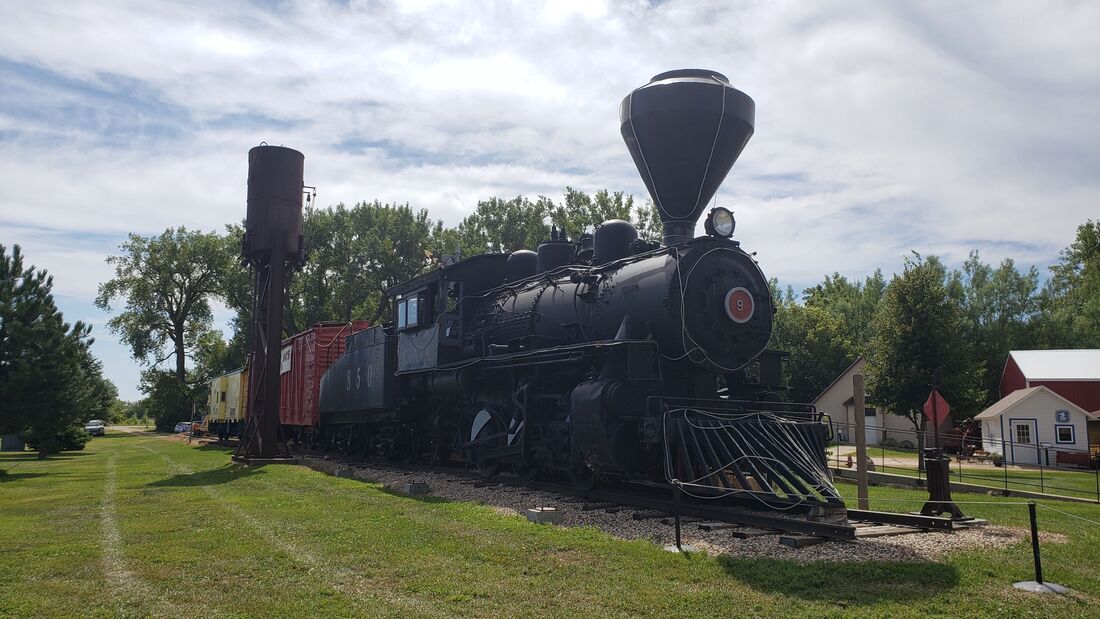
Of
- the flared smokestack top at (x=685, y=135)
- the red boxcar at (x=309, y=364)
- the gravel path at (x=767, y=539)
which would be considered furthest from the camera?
the red boxcar at (x=309, y=364)

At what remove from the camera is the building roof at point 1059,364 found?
3134 cm

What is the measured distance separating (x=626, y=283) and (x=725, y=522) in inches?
162

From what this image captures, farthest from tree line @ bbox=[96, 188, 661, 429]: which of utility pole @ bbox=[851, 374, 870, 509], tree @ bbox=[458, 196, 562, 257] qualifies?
utility pole @ bbox=[851, 374, 870, 509]

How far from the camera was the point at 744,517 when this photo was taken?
30.1 feet

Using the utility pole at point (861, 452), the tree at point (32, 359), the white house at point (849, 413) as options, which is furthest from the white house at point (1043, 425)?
the tree at point (32, 359)

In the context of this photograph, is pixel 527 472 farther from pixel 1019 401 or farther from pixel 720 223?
pixel 1019 401

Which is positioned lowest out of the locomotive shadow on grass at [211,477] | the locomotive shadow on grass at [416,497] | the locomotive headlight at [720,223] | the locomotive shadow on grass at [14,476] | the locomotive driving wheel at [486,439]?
the locomotive shadow on grass at [14,476]

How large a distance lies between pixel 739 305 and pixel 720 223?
1380 millimetres

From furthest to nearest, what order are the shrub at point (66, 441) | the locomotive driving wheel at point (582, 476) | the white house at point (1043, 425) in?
the white house at point (1043, 425) < the shrub at point (66, 441) < the locomotive driving wheel at point (582, 476)

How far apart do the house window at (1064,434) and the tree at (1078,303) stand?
72.7 ft

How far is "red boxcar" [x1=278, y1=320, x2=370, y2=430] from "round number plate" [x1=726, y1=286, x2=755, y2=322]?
15.2 m

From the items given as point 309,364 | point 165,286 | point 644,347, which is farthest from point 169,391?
point 644,347

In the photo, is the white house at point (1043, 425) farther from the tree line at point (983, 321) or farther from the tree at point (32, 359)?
the tree at point (32, 359)

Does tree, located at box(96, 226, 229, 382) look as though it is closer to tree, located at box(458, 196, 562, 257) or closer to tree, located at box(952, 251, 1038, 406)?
tree, located at box(458, 196, 562, 257)
